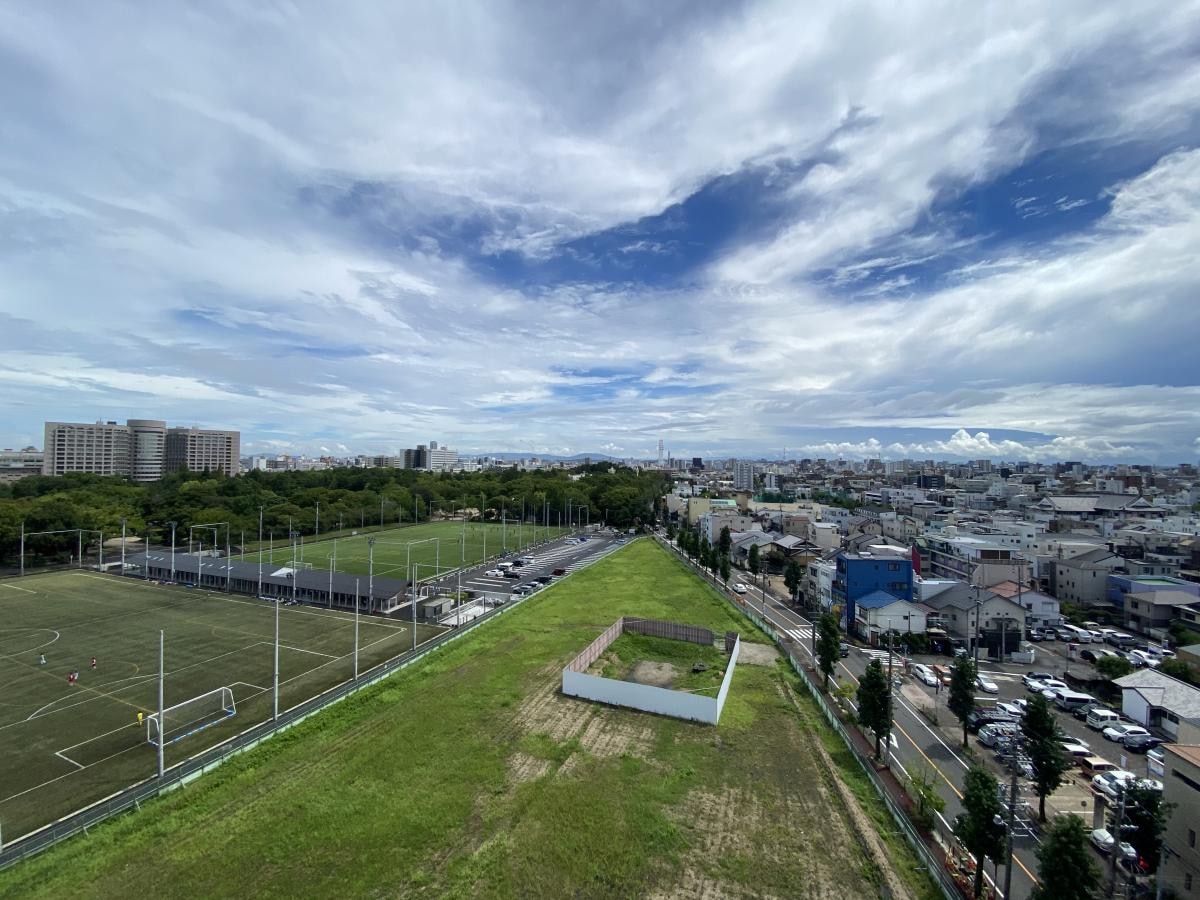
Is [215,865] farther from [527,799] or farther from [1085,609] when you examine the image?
[1085,609]

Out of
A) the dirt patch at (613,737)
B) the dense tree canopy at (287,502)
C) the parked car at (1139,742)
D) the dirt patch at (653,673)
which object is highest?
the dense tree canopy at (287,502)

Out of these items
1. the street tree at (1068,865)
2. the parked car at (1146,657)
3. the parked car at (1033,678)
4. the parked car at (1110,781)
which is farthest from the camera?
the parked car at (1146,657)

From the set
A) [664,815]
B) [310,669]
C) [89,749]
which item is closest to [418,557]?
[310,669]

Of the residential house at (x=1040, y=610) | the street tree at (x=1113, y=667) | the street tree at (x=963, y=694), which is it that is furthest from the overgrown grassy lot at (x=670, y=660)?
the residential house at (x=1040, y=610)

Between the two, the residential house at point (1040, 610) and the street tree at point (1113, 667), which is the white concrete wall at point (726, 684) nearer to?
the street tree at point (1113, 667)

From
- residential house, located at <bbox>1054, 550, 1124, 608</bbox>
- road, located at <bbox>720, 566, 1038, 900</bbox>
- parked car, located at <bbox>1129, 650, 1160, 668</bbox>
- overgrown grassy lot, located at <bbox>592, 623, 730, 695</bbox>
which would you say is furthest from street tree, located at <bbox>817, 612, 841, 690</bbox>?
residential house, located at <bbox>1054, 550, 1124, 608</bbox>

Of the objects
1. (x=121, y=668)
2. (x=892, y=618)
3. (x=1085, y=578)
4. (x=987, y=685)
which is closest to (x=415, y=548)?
(x=121, y=668)
